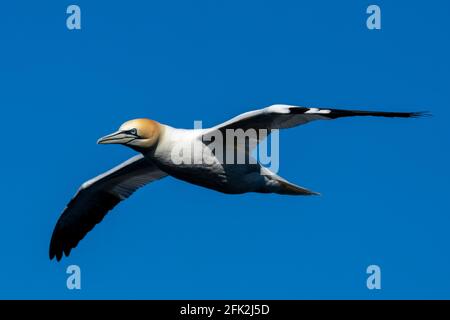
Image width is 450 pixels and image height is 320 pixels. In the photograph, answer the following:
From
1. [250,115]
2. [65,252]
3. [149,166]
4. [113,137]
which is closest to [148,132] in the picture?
[113,137]

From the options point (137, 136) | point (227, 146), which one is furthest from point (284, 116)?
point (137, 136)

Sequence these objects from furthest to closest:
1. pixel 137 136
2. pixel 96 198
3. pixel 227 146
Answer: pixel 96 198
pixel 227 146
pixel 137 136

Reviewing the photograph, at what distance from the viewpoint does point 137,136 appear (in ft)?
48.9

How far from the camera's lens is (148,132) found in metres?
14.9

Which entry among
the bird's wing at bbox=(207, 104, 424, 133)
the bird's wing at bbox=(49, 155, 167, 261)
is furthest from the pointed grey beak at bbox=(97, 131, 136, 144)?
the bird's wing at bbox=(49, 155, 167, 261)

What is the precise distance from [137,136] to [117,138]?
1.07ft

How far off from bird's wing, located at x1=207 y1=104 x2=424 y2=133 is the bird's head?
993 millimetres

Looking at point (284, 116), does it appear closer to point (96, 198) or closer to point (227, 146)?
point (227, 146)

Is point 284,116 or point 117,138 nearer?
point 284,116

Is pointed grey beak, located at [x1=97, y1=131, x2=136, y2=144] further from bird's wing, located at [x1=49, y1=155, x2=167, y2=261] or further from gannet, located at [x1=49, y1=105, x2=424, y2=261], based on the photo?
bird's wing, located at [x1=49, y1=155, x2=167, y2=261]

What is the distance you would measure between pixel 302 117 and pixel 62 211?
678cm

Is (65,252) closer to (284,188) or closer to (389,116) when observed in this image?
(284,188)

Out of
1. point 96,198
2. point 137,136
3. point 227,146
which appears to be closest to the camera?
point 137,136

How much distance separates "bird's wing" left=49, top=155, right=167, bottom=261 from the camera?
17.9m
